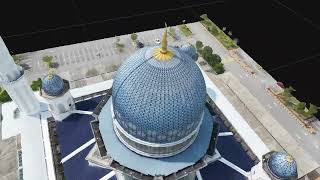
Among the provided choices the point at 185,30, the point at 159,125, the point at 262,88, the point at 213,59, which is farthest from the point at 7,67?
the point at 262,88

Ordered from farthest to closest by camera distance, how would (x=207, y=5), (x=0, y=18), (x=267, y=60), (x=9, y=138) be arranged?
(x=207, y=5) → (x=0, y=18) → (x=267, y=60) → (x=9, y=138)

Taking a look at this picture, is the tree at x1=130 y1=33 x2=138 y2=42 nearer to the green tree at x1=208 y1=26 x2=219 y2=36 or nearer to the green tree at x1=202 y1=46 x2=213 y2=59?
the green tree at x1=202 y1=46 x2=213 y2=59

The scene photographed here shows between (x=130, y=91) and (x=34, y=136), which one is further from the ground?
(x=130, y=91)

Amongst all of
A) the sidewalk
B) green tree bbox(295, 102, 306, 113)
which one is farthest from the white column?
green tree bbox(295, 102, 306, 113)

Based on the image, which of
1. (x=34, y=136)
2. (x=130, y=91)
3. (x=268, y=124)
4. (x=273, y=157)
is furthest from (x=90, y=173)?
(x=268, y=124)

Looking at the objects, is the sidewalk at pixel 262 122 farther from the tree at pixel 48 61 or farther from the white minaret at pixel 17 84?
the white minaret at pixel 17 84

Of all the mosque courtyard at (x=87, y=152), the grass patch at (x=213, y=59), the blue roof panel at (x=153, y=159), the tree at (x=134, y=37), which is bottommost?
the grass patch at (x=213, y=59)

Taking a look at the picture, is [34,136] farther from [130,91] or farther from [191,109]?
[191,109]

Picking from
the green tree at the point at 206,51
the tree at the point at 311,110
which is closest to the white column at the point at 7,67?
the green tree at the point at 206,51
